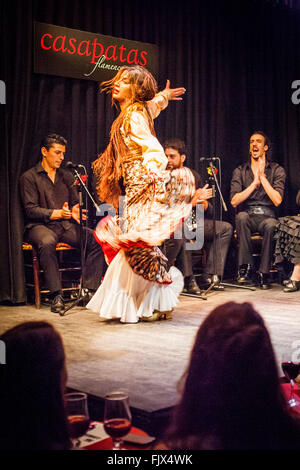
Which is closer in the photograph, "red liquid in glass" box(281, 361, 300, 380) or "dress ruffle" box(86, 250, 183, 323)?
"red liquid in glass" box(281, 361, 300, 380)

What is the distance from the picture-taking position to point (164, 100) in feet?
14.8

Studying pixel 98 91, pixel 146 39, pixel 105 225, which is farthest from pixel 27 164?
pixel 146 39

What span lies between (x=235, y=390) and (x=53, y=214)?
4.13 m

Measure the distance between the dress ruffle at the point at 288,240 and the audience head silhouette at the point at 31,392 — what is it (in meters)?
4.98

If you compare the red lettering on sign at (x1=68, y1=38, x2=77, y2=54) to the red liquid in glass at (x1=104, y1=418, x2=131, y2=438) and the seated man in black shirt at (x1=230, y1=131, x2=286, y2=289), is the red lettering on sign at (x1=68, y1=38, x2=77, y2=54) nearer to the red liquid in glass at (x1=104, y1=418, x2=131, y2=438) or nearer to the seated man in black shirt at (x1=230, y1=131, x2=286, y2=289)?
the seated man in black shirt at (x1=230, y1=131, x2=286, y2=289)

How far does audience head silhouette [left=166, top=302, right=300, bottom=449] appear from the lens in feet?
4.33

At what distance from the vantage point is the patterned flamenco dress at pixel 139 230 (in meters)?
4.18

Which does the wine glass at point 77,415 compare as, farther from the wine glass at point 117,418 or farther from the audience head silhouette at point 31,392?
the audience head silhouette at point 31,392

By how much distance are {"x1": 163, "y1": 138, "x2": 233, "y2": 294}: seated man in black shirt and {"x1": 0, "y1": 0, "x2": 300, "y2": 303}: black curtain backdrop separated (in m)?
0.54

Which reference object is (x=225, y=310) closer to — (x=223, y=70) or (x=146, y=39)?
(x=146, y=39)

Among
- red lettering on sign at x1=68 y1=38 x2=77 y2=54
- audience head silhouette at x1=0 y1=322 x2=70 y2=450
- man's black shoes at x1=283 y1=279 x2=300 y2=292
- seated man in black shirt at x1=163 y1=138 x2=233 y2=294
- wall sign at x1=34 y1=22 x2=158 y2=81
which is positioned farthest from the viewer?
man's black shoes at x1=283 y1=279 x2=300 y2=292

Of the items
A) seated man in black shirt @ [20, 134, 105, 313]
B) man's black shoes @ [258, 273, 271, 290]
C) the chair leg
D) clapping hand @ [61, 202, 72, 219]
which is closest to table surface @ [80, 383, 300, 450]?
seated man in black shirt @ [20, 134, 105, 313]

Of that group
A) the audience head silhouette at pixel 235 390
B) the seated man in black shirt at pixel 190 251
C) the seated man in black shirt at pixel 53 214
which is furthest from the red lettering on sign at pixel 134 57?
the audience head silhouette at pixel 235 390

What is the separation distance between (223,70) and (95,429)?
581cm
